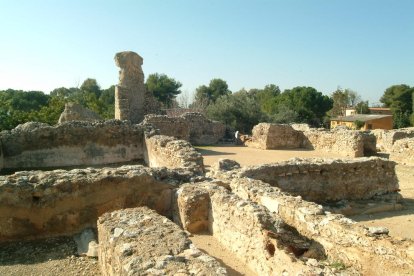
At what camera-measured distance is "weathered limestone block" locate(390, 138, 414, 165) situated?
1693 centimetres

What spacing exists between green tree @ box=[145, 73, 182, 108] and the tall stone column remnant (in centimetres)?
2841

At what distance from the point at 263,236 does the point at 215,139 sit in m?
19.5

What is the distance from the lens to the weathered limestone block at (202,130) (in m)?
24.1

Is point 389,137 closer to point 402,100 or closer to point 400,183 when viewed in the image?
point 400,183

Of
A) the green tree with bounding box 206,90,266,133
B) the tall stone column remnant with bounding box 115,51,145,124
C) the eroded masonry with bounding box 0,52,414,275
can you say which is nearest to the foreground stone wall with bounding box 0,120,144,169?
the eroded masonry with bounding box 0,52,414,275

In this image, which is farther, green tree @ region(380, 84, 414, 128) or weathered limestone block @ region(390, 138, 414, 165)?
green tree @ region(380, 84, 414, 128)

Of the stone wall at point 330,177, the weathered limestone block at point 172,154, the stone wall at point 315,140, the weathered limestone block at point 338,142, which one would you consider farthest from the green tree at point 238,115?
the stone wall at point 330,177

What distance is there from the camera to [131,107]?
80.3ft

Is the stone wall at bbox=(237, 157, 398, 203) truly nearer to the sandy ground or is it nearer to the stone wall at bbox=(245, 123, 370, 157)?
the sandy ground

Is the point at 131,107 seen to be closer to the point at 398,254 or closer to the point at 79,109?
the point at 79,109

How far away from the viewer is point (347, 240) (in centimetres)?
512

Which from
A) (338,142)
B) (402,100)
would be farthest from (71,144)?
(402,100)

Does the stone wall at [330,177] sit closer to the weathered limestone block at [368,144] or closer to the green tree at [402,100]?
the weathered limestone block at [368,144]

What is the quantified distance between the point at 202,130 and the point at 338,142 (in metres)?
8.64
